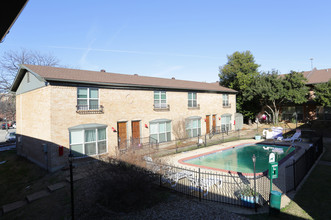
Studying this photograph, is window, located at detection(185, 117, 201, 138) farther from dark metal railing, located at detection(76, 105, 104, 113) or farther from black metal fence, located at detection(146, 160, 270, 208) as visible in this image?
black metal fence, located at detection(146, 160, 270, 208)

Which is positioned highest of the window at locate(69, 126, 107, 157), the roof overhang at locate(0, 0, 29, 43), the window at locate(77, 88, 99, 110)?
the roof overhang at locate(0, 0, 29, 43)

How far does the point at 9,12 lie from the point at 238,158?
59.2ft

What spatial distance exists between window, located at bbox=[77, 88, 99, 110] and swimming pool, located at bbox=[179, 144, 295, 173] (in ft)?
27.5

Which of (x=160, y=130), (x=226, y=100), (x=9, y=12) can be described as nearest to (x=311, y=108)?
(x=226, y=100)

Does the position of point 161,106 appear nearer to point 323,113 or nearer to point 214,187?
point 214,187

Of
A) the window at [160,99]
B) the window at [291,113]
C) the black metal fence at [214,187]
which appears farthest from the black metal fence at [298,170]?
the window at [291,113]

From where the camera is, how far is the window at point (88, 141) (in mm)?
14977

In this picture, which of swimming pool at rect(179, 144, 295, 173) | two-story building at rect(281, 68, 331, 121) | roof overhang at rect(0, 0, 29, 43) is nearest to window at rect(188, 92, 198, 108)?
swimming pool at rect(179, 144, 295, 173)

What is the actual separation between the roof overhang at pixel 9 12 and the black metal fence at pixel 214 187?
26.4 feet

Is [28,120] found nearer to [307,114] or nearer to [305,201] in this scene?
[305,201]

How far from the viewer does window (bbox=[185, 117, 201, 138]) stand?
2415cm

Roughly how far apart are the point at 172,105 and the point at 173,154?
6.69 m

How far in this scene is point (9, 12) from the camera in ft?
12.5

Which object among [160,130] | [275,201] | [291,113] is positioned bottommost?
[275,201]
